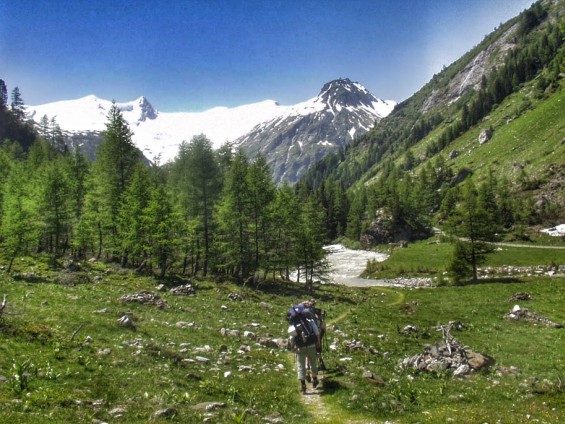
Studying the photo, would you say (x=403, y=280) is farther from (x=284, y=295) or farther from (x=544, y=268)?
(x=284, y=295)

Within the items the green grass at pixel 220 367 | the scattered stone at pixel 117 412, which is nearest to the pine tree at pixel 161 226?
the green grass at pixel 220 367

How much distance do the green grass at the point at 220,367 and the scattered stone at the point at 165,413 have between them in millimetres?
147

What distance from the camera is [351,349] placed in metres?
18.9

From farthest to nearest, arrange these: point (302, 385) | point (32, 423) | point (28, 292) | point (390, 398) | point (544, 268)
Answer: point (544, 268) < point (28, 292) < point (302, 385) < point (390, 398) < point (32, 423)

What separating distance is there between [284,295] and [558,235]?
64.4m

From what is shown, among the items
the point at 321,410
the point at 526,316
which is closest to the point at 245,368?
the point at 321,410

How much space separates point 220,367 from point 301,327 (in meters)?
3.72

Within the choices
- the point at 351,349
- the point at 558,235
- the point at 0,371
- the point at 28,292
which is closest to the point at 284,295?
the point at 351,349

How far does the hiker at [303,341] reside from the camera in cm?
1334

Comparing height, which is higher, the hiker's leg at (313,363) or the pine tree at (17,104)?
the pine tree at (17,104)

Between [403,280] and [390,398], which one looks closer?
[390,398]

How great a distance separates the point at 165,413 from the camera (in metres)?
9.60

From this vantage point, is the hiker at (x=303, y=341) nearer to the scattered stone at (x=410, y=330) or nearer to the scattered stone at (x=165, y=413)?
the scattered stone at (x=165, y=413)

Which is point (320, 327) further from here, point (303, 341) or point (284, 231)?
point (284, 231)
